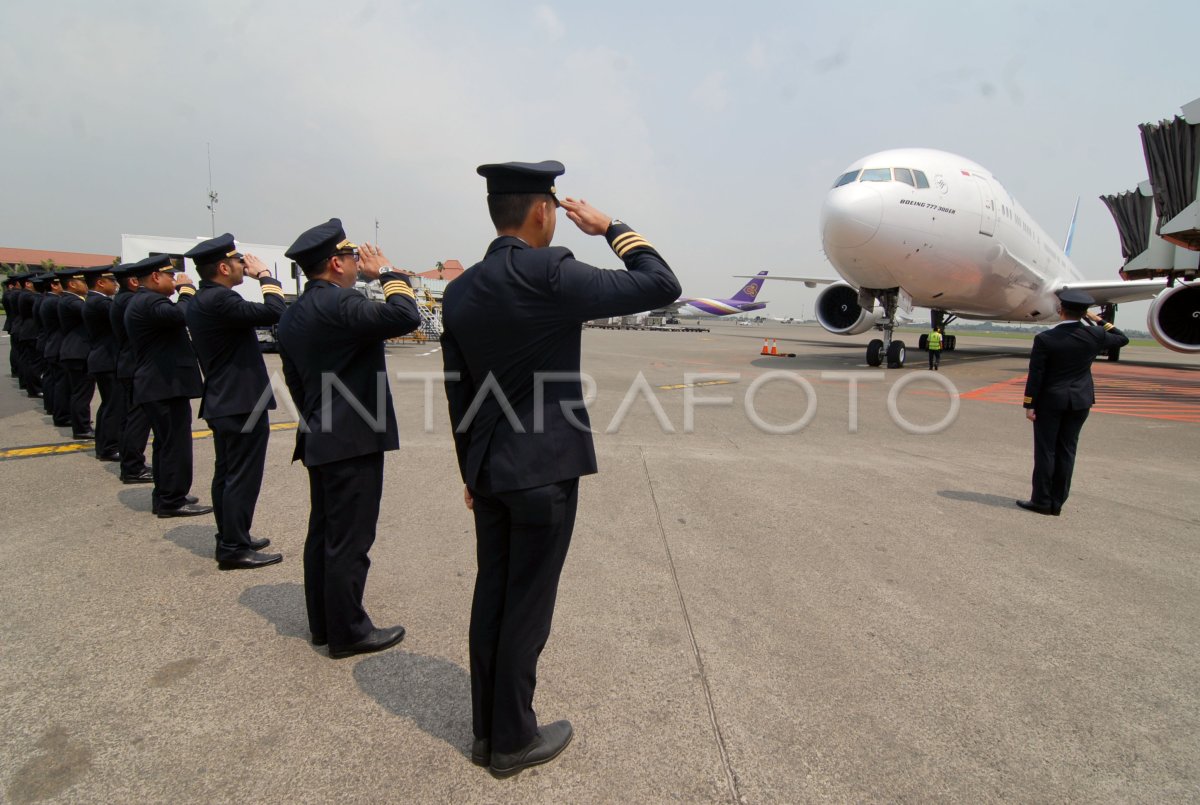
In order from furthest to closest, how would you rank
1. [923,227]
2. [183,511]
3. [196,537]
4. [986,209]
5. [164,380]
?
1. [986,209]
2. [923,227]
3. [183,511]
4. [164,380]
5. [196,537]

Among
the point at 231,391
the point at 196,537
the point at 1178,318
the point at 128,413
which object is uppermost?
the point at 1178,318

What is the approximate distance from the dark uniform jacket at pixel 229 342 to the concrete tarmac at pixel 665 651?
1.06 meters

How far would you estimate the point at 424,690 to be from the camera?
2438mm

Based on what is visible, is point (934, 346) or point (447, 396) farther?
point (934, 346)

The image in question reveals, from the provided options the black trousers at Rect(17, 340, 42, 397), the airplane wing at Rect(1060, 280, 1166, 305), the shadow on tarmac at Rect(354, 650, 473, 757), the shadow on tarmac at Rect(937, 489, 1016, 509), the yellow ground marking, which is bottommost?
the shadow on tarmac at Rect(354, 650, 473, 757)

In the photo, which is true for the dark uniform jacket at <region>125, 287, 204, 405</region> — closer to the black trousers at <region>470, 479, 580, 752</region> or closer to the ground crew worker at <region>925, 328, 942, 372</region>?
the black trousers at <region>470, 479, 580, 752</region>

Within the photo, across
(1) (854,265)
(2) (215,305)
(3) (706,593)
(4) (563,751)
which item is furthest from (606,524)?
(1) (854,265)

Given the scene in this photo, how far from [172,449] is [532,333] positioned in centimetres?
396

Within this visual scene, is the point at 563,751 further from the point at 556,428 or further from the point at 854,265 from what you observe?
the point at 854,265

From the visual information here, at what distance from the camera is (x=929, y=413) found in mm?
9852

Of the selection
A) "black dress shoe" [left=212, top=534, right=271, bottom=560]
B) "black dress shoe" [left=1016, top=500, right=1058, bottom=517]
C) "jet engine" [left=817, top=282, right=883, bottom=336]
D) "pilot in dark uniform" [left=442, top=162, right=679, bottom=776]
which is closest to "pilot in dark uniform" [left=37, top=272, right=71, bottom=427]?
"black dress shoe" [left=212, top=534, right=271, bottom=560]

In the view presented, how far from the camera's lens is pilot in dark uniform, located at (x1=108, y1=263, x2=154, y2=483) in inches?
200

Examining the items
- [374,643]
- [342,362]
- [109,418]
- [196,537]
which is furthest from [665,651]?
[109,418]

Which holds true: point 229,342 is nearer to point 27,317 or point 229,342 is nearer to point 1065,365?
point 1065,365
